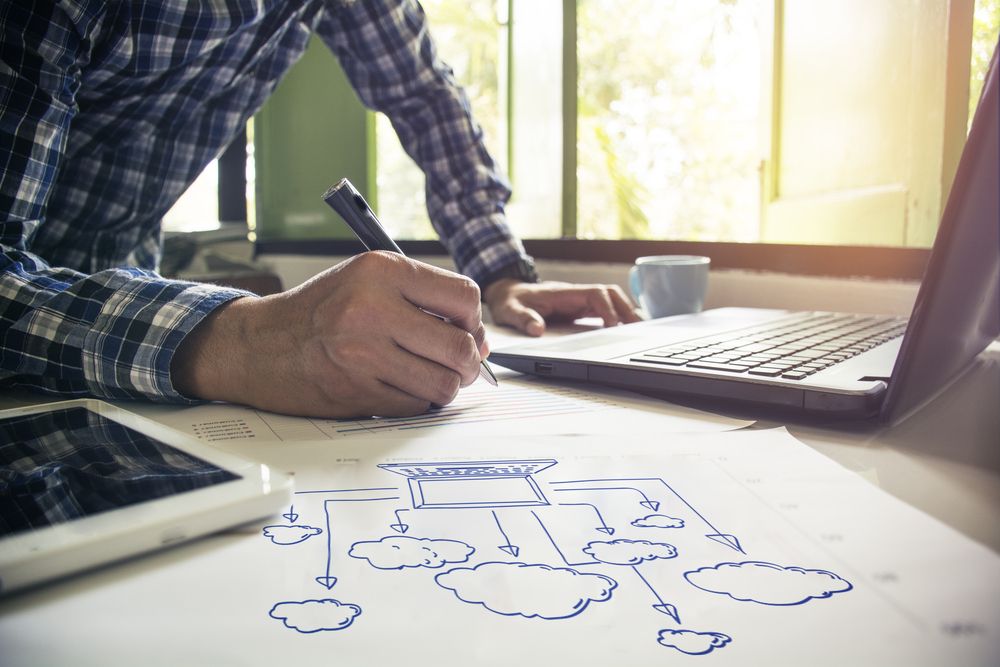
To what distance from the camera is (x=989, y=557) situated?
1.05ft

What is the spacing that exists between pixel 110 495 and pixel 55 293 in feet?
1.18

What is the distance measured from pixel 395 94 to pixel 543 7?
74 centimetres

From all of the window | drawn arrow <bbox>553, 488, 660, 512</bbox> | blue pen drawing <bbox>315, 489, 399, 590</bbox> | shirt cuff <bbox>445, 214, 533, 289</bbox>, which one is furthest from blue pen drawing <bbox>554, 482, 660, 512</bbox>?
the window

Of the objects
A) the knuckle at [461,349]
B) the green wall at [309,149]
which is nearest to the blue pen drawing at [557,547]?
the knuckle at [461,349]

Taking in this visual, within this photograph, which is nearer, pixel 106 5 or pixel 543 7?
pixel 106 5

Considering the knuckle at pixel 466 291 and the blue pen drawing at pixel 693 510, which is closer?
the blue pen drawing at pixel 693 510

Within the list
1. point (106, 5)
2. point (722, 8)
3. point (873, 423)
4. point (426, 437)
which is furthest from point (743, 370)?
point (722, 8)

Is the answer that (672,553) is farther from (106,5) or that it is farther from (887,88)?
(887,88)

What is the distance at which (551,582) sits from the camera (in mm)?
305

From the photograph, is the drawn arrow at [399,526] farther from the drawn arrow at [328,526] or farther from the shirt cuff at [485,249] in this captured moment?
the shirt cuff at [485,249]

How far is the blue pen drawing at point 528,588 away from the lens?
284 mm

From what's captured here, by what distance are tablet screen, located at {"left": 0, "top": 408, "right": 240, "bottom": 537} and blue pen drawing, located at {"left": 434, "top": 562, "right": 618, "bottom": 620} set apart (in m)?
0.13

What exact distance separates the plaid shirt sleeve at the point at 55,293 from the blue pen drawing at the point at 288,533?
281 mm

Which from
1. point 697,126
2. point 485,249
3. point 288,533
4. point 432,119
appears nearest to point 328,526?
point 288,533
